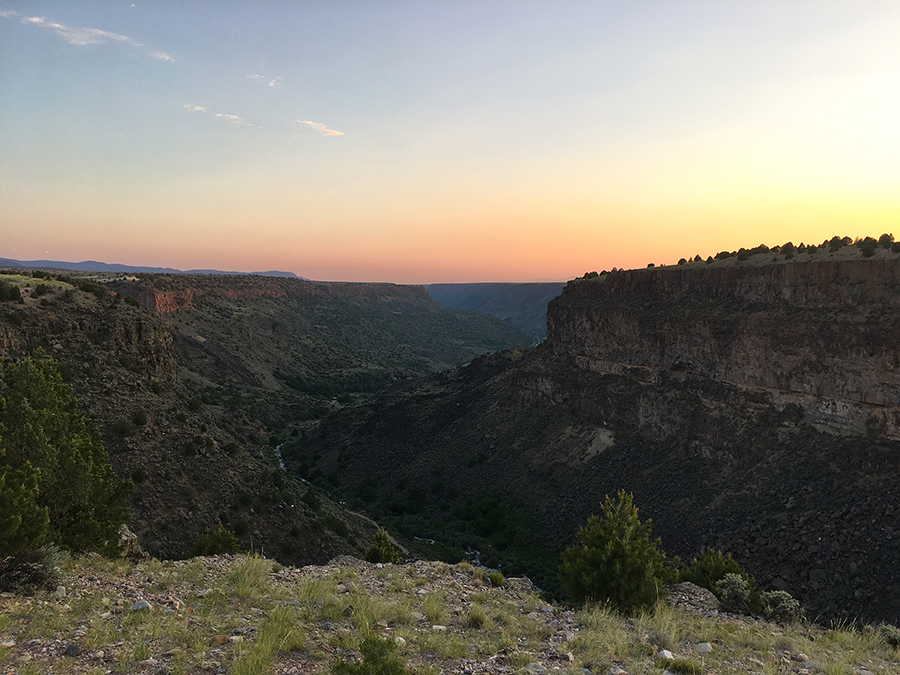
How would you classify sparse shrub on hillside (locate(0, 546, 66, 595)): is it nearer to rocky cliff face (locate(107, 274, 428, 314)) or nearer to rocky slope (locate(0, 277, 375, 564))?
rocky slope (locate(0, 277, 375, 564))

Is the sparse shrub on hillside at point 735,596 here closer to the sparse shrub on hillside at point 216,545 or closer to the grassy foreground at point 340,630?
the grassy foreground at point 340,630

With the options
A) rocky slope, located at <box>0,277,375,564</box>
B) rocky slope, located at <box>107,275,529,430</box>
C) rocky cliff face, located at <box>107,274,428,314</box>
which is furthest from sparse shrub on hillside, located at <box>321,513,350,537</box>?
rocky cliff face, located at <box>107,274,428,314</box>

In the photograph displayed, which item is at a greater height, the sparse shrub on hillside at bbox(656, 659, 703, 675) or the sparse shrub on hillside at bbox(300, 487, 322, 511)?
the sparse shrub on hillside at bbox(656, 659, 703, 675)

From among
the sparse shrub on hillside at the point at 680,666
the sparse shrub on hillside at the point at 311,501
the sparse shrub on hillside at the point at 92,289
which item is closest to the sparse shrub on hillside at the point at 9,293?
the sparse shrub on hillside at the point at 92,289

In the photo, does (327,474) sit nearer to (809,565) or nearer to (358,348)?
(809,565)

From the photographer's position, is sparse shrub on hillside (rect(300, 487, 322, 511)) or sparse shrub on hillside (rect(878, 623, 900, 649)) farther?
sparse shrub on hillside (rect(300, 487, 322, 511))

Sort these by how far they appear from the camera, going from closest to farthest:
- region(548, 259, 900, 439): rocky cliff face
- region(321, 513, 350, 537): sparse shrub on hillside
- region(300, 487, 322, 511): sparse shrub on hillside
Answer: region(548, 259, 900, 439): rocky cliff face
region(321, 513, 350, 537): sparse shrub on hillside
region(300, 487, 322, 511): sparse shrub on hillside

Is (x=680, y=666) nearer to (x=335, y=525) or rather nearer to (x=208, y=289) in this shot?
(x=335, y=525)
